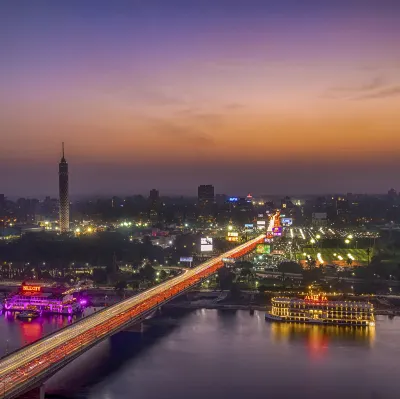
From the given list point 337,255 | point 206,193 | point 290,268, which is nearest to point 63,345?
point 290,268

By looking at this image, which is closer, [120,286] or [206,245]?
[120,286]

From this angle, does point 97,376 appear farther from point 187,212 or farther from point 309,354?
point 187,212

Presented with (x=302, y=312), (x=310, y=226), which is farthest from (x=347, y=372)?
(x=310, y=226)

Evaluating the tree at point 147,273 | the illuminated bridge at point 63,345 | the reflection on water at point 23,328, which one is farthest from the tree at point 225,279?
the reflection on water at point 23,328

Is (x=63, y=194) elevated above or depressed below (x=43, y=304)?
above

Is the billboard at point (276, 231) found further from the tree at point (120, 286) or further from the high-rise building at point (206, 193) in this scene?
the high-rise building at point (206, 193)

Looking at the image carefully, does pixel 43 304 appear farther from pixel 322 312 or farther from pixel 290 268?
pixel 290 268
